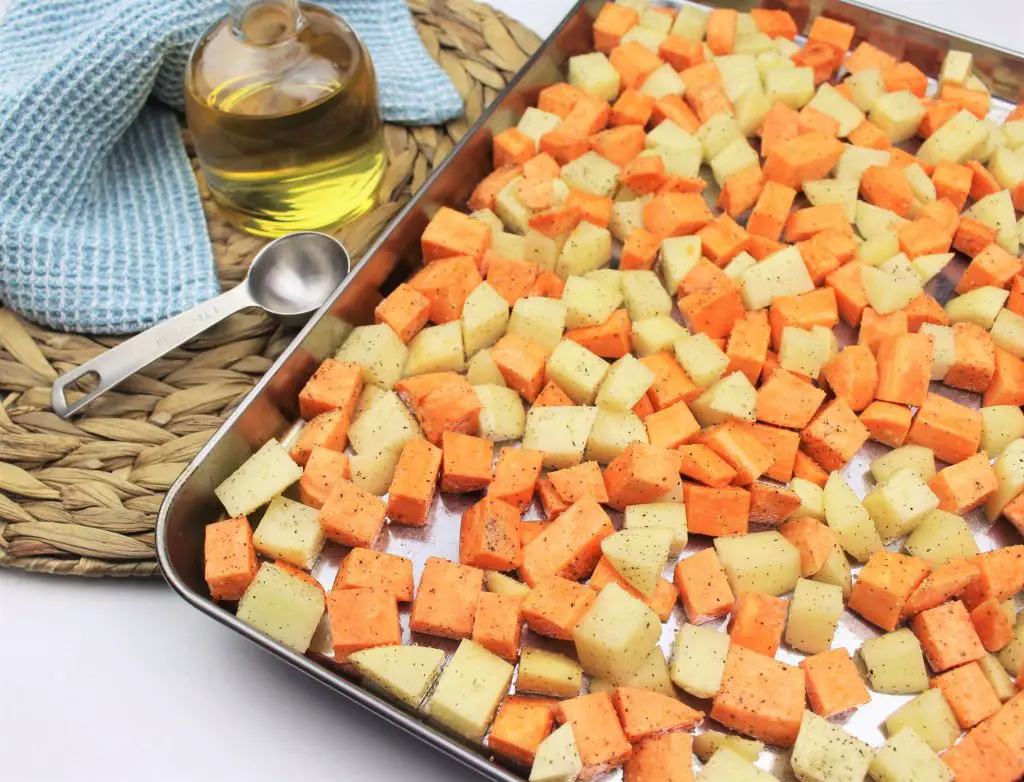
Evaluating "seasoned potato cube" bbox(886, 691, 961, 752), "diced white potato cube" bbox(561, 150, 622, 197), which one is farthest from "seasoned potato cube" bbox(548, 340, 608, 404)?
"seasoned potato cube" bbox(886, 691, 961, 752)

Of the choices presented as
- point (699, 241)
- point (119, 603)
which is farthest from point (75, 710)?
point (699, 241)

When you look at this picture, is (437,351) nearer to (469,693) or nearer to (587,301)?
(587,301)

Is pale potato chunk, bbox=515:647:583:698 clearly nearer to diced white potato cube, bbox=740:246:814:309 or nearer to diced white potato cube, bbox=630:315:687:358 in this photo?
diced white potato cube, bbox=630:315:687:358

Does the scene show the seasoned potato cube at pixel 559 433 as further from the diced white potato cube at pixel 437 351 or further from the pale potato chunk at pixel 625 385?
the diced white potato cube at pixel 437 351

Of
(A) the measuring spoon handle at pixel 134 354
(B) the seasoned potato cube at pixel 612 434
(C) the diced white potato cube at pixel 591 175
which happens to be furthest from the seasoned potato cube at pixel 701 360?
(A) the measuring spoon handle at pixel 134 354

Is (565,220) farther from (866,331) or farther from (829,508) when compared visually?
(829,508)

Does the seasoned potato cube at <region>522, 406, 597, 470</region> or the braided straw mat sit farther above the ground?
the seasoned potato cube at <region>522, 406, 597, 470</region>
